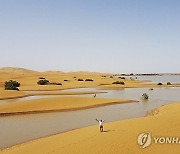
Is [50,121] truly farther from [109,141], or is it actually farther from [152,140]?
[152,140]

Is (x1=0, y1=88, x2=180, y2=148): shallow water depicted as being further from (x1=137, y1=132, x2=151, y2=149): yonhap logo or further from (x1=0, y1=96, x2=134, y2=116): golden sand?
(x1=137, y1=132, x2=151, y2=149): yonhap logo

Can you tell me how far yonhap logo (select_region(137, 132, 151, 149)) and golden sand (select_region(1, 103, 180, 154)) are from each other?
0.23 m

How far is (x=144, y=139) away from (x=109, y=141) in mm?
1971

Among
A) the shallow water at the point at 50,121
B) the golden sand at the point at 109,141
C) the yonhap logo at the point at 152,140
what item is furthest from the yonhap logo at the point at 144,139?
the shallow water at the point at 50,121

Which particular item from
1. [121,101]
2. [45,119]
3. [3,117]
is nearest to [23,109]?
[3,117]

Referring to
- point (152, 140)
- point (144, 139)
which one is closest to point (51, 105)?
point (144, 139)

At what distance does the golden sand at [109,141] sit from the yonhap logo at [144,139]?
234 mm

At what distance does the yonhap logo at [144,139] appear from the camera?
1482 cm

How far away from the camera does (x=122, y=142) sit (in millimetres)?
15555

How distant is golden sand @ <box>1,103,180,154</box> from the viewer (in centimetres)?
1434

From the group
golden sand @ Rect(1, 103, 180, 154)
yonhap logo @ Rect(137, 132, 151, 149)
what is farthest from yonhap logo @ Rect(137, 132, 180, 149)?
golden sand @ Rect(1, 103, 180, 154)

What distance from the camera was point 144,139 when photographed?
15820 millimetres

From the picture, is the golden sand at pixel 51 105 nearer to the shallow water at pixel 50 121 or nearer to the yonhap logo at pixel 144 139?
the shallow water at pixel 50 121

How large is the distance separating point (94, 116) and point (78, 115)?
1803mm
